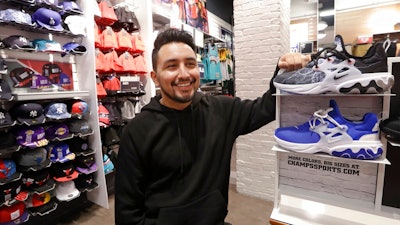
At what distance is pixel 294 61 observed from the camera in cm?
114

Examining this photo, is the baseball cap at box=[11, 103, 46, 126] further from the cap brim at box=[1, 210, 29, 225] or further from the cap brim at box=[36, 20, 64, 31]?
the cap brim at box=[1, 210, 29, 225]

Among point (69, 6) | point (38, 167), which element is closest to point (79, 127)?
point (38, 167)

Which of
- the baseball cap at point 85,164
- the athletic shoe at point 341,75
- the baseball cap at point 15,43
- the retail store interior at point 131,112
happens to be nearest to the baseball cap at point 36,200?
the retail store interior at point 131,112

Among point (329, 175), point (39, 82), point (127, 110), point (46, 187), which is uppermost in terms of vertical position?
point (39, 82)

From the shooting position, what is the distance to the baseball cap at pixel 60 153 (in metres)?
2.28

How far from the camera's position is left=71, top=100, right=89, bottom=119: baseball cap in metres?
2.40

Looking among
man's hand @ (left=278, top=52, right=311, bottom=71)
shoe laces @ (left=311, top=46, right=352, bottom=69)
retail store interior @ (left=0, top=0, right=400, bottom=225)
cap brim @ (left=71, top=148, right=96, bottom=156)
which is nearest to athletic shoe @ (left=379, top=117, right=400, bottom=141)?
retail store interior @ (left=0, top=0, right=400, bottom=225)

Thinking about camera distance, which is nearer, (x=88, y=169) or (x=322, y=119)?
(x=322, y=119)

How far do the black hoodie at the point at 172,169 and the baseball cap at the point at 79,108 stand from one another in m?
1.52

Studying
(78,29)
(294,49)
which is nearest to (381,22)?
(294,49)

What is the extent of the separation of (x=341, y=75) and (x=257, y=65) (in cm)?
167

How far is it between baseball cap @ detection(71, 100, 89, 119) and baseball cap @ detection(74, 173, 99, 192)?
68 centimetres

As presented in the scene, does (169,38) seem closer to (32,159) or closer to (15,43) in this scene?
(15,43)

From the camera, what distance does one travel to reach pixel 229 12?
6.33m
